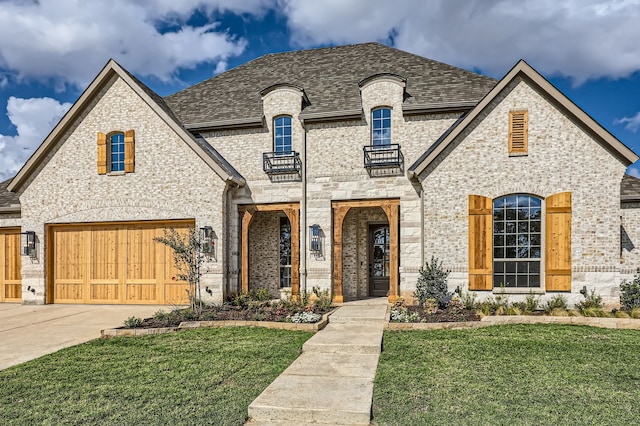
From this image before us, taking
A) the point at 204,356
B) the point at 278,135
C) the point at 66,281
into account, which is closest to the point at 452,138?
the point at 278,135

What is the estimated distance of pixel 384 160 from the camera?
1306 cm

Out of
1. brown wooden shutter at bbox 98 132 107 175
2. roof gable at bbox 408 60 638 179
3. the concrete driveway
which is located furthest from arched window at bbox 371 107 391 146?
brown wooden shutter at bbox 98 132 107 175

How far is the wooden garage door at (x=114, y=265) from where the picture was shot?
1338 centimetres

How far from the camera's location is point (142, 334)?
9.04 m

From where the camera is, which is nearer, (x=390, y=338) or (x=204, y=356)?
(x=204, y=356)

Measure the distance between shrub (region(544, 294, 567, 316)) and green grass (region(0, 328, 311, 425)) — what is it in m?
6.27

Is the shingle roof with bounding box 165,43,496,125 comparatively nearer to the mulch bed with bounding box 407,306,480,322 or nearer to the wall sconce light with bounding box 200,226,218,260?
the wall sconce light with bounding box 200,226,218,260

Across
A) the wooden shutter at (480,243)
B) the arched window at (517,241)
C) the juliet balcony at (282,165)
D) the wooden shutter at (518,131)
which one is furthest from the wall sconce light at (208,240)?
the wooden shutter at (518,131)

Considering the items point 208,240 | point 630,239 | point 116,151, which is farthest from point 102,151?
point 630,239

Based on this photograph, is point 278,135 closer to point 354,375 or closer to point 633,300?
point 354,375

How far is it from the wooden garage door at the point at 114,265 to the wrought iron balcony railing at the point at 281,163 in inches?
118

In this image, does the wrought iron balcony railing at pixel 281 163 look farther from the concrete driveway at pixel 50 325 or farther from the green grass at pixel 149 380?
the green grass at pixel 149 380

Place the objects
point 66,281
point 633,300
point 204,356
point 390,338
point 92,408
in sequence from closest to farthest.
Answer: point 92,408, point 204,356, point 390,338, point 633,300, point 66,281

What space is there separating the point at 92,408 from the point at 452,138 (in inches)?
392
